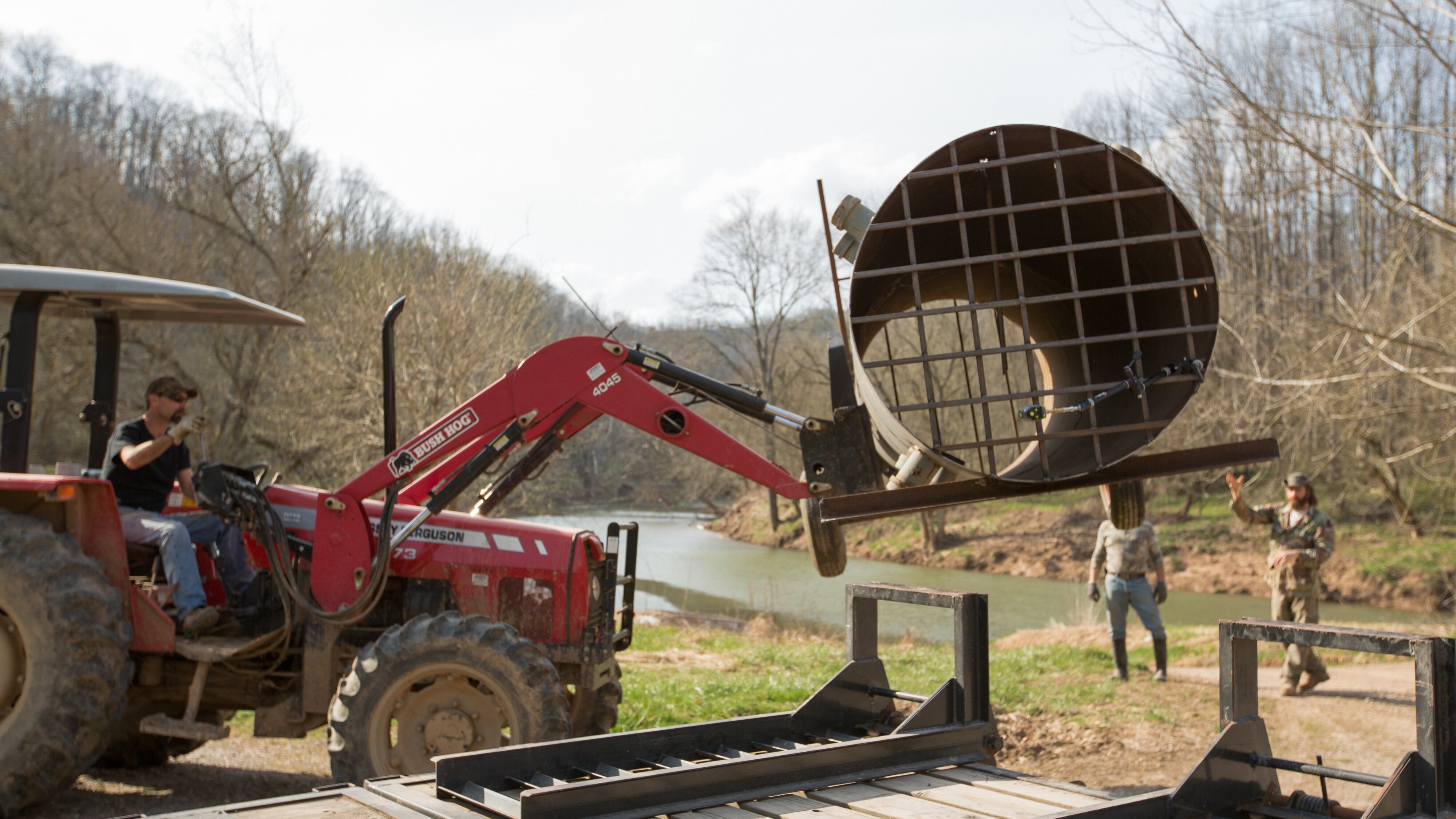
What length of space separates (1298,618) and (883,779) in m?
7.49

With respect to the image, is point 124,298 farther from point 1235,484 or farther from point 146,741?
point 1235,484

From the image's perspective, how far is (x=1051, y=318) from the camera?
16.1 feet

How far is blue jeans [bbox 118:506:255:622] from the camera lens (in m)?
5.75

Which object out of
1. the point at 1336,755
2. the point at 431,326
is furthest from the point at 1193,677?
the point at 431,326

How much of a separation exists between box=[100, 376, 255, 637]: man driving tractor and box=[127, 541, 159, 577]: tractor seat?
57 mm

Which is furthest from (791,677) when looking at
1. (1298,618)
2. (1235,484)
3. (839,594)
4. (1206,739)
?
(839,594)

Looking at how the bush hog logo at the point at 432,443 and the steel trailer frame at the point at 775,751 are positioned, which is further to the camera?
the bush hog logo at the point at 432,443

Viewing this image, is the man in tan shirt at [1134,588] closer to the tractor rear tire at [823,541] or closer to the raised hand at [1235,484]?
the raised hand at [1235,484]

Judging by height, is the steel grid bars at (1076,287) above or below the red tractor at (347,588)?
above

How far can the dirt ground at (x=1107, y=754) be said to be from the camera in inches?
243

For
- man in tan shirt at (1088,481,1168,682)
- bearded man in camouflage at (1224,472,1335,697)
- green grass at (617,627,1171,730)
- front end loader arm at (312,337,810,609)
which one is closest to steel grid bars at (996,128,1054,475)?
front end loader arm at (312,337,810,609)

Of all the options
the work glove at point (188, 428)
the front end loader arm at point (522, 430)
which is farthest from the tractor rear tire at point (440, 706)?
the work glove at point (188, 428)

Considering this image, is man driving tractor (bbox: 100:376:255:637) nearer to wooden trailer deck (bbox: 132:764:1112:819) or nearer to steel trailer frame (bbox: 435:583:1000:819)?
wooden trailer deck (bbox: 132:764:1112:819)

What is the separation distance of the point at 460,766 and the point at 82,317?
4939 millimetres
